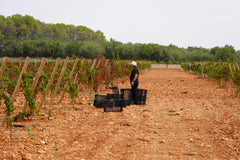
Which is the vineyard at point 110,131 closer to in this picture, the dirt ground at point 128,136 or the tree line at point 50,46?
the dirt ground at point 128,136

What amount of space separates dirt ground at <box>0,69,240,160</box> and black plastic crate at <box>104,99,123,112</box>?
208mm

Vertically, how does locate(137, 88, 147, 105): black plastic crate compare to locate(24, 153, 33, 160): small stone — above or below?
above

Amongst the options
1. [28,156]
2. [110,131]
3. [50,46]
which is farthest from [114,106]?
[50,46]

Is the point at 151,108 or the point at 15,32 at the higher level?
the point at 15,32

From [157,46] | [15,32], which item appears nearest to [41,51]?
[15,32]

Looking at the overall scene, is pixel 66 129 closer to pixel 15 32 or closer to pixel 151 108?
pixel 151 108

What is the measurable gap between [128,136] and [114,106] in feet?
8.68

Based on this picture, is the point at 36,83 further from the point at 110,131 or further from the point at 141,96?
the point at 141,96

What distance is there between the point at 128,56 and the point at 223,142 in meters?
89.8

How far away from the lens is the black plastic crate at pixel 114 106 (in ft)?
24.9

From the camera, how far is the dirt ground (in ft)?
13.4

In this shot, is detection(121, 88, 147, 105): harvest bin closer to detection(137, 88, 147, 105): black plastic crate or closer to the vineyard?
detection(137, 88, 147, 105): black plastic crate

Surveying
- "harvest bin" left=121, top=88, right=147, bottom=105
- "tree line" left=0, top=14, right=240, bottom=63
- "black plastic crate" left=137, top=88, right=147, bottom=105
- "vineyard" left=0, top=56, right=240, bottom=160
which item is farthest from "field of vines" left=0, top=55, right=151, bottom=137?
"tree line" left=0, top=14, right=240, bottom=63

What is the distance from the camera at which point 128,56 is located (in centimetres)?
9400
